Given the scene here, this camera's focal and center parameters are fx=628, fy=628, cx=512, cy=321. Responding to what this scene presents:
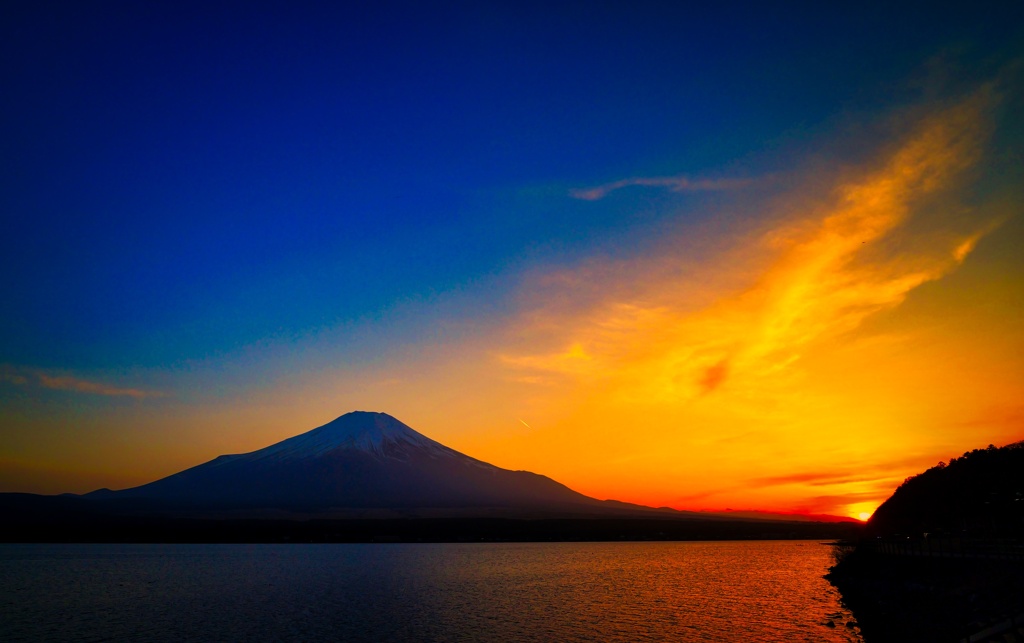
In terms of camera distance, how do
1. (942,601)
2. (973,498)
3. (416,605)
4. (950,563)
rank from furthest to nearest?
(973,498)
(416,605)
(950,563)
(942,601)

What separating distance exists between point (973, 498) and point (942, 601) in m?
35.4

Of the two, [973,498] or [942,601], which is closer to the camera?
[942,601]

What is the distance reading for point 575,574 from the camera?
322 feet

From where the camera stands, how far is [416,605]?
5956 centimetres

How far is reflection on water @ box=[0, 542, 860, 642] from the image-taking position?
45.3 m

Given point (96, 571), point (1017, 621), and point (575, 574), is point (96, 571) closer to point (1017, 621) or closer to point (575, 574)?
point (575, 574)

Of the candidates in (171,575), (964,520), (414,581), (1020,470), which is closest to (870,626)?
(1020,470)

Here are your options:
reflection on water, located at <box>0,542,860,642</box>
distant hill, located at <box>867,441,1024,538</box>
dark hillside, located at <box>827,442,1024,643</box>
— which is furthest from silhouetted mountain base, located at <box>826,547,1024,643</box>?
distant hill, located at <box>867,441,1024,538</box>

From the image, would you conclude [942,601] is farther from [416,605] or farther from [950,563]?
[416,605]

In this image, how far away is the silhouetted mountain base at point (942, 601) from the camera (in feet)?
108

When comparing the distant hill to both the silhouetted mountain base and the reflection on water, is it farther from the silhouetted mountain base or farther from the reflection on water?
the reflection on water

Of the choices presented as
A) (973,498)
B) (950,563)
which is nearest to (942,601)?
(950,563)

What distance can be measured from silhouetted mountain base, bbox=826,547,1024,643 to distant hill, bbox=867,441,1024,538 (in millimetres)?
12817

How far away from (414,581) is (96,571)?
5484 cm
